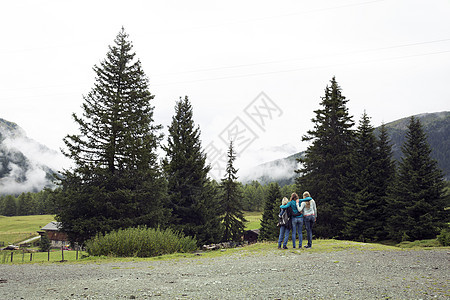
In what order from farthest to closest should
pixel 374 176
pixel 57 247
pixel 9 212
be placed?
pixel 9 212
pixel 57 247
pixel 374 176

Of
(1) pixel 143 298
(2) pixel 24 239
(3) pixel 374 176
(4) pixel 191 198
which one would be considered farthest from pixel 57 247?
(1) pixel 143 298

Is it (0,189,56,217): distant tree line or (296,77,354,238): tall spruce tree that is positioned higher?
(296,77,354,238): tall spruce tree

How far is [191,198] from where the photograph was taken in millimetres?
28609

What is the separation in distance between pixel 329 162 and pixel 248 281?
2607 cm

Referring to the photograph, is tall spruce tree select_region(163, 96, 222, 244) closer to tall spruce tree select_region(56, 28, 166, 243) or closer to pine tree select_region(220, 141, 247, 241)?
tall spruce tree select_region(56, 28, 166, 243)

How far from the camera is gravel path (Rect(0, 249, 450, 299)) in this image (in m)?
4.65

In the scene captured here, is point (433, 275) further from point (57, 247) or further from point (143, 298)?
point (57, 247)

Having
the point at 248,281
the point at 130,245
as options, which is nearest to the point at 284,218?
the point at 248,281

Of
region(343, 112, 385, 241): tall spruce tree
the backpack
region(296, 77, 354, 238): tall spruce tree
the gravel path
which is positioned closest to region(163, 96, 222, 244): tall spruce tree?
region(296, 77, 354, 238): tall spruce tree

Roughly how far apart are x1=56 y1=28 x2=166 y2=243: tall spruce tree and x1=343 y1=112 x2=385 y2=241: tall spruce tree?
18156 millimetres

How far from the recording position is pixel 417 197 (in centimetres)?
2552

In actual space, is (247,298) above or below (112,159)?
below

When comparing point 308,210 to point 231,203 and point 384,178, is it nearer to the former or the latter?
point 384,178

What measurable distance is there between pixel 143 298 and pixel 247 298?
1.70 m
